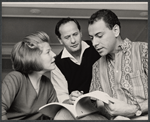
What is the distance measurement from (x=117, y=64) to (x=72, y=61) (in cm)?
29

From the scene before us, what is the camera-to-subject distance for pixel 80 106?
1.67 meters

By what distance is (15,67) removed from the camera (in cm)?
183

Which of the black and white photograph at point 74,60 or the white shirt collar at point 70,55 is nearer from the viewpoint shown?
the black and white photograph at point 74,60


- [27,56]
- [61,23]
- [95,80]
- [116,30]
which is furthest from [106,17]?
[27,56]

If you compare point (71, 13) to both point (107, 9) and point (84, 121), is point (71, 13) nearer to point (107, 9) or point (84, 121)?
point (107, 9)

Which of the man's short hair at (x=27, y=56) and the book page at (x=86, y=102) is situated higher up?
the man's short hair at (x=27, y=56)

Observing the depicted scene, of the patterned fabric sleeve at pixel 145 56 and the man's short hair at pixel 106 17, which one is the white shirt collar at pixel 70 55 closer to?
the man's short hair at pixel 106 17

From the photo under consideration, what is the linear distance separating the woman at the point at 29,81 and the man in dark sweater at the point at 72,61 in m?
0.08

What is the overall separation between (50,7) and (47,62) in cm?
37

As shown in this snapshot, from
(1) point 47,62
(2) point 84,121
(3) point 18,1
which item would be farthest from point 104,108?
(3) point 18,1

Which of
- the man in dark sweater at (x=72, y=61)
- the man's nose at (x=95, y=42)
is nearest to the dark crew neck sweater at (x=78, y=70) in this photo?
the man in dark sweater at (x=72, y=61)

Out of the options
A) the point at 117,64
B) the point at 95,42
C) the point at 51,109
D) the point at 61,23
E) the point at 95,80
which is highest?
the point at 61,23

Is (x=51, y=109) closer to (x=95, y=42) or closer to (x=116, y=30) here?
(x=95, y=42)

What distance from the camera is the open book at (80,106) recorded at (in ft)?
5.31
